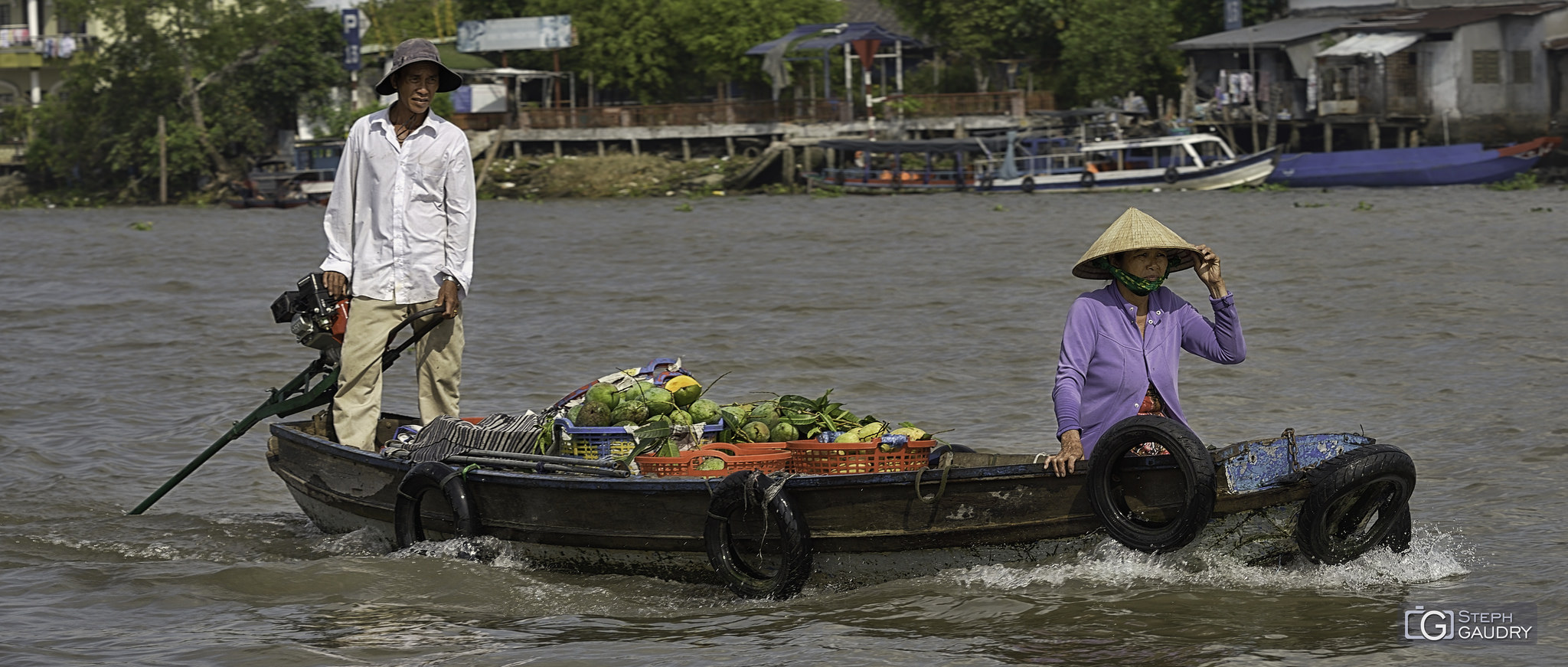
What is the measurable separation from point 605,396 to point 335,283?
1250mm

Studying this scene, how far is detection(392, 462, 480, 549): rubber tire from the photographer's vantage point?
6.36 m

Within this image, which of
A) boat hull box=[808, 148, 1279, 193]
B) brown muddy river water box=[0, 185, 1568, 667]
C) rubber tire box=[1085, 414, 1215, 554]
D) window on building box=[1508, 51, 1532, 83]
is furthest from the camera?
window on building box=[1508, 51, 1532, 83]

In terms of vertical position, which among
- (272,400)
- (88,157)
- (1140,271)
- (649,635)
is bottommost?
(649,635)

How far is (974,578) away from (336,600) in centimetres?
250

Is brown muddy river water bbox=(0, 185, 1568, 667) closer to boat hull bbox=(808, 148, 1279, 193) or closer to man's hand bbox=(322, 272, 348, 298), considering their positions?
man's hand bbox=(322, 272, 348, 298)

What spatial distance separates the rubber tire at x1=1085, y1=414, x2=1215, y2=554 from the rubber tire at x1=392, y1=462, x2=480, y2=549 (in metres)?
2.46

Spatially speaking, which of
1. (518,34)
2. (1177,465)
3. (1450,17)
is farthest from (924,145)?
(1177,465)

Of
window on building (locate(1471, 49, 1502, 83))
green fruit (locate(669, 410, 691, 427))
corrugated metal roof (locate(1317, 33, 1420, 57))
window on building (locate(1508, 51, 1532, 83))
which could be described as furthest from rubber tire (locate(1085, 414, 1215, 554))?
window on building (locate(1508, 51, 1532, 83))

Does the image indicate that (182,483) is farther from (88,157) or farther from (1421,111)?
(88,157)

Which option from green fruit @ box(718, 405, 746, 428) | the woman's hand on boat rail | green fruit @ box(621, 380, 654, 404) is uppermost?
green fruit @ box(621, 380, 654, 404)

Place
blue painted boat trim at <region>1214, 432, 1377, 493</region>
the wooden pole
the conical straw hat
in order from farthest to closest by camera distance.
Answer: the wooden pole → the conical straw hat → blue painted boat trim at <region>1214, 432, 1377, 493</region>

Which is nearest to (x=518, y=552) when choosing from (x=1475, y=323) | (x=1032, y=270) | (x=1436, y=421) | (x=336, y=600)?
(x=336, y=600)

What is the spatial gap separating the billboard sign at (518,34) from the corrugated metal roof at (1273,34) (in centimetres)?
1817

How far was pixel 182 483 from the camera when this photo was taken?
900 cm
